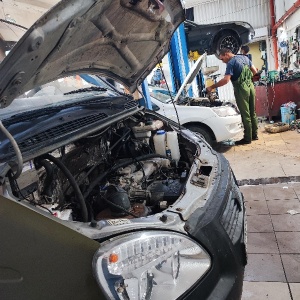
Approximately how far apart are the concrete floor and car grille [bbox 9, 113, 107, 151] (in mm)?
1459

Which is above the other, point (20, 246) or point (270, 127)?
point (20, 246)

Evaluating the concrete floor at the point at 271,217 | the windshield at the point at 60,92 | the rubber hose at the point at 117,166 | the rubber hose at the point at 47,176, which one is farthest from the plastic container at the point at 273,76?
the rubber hose at the point at 47,176

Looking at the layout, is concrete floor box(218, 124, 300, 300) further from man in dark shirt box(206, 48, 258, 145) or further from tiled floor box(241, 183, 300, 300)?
man in dark shirt box(206, 48, 258, 145)

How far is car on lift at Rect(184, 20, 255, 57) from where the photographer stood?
6.78m

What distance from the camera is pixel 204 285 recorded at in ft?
3.53

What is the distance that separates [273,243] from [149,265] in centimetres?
176

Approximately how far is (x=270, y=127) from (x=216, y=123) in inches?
78.7

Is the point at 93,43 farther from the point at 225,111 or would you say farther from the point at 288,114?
the point at 288,114

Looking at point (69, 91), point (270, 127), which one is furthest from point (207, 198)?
point (270, 127)

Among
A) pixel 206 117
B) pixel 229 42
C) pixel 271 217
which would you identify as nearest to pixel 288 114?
pixel 229 42

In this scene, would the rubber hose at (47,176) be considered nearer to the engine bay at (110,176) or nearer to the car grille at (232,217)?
the engine bay at (110,176)

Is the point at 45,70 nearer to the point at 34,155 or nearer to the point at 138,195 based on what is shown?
the point at 34,155

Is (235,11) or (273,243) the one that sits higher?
(235,11)

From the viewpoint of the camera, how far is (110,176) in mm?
2012
